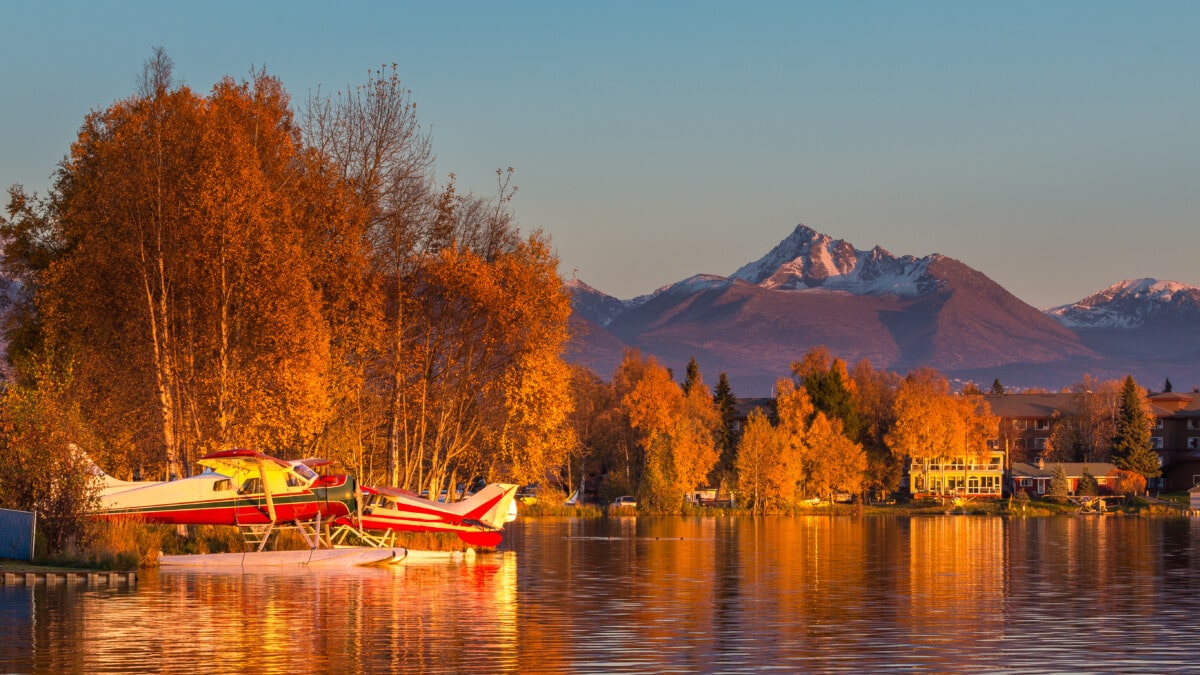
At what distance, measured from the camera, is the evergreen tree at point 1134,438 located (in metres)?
150

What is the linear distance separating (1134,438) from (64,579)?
439 feet

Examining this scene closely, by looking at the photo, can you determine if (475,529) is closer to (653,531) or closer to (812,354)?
(653,531)

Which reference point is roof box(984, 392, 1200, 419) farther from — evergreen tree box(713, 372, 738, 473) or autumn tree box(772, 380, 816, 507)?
autumn tree box(772, 380, 816, 507)

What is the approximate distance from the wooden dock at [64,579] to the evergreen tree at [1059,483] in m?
127

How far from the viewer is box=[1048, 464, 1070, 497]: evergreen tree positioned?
149 m

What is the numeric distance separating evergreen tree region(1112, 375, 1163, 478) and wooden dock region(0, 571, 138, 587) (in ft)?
430

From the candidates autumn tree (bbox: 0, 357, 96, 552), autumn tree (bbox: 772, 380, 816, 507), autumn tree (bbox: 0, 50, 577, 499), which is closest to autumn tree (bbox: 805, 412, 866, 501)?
autumn tree (bbox: 772, 380, 816, 507)

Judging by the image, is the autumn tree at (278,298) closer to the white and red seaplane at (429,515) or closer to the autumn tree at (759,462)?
the white and red seaplane at (429,515)

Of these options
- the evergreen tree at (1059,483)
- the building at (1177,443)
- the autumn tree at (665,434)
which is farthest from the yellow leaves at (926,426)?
the building at (1177,443)

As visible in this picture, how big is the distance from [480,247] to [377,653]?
125 ft

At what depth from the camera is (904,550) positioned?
2566 inches

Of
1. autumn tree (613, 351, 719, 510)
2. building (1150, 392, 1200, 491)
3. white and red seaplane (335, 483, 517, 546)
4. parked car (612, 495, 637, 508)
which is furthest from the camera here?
building (1150, 392, 1200, 491)

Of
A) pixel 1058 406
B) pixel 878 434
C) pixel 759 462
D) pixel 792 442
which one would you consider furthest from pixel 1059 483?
pixel 759 462

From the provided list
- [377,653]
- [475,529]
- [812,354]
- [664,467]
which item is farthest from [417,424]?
[812,354]
